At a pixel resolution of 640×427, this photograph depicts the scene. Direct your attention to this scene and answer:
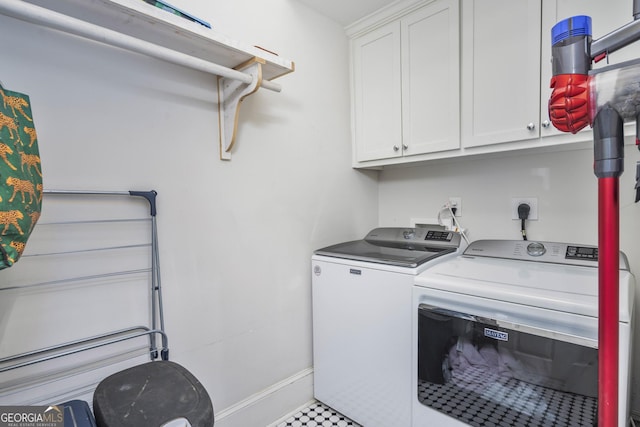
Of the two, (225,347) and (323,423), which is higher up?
(225,347)

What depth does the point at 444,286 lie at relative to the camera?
121 cm

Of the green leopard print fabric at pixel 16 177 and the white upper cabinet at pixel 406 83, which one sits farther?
the white upper cabinet at pixel 406 83

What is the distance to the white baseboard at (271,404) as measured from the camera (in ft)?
4.93

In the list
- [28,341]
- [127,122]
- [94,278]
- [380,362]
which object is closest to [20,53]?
[127,122]

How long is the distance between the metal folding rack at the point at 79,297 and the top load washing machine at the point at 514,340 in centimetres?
104

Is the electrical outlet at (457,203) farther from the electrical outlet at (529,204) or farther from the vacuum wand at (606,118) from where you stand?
the vacuum wand at (606,118)

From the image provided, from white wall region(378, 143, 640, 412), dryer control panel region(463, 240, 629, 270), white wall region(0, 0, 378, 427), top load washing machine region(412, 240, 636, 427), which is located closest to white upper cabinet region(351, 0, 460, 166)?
white wall region(0, 0, 378, 427)

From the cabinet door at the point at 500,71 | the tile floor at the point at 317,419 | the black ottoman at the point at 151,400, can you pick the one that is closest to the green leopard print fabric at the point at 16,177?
the black ottoman at the point at 151,400

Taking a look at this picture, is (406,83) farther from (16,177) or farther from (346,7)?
(16,177)

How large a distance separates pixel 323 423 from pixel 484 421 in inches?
33.6

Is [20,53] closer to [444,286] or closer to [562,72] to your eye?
A: [562,72]

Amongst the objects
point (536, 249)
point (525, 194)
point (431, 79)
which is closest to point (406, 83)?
point (431, 79)

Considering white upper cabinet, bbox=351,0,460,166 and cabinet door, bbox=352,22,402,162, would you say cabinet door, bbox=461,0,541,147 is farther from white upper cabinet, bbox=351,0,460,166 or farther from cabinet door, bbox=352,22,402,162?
cabinet door, bbox=352,22,402,162

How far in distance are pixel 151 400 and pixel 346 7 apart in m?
2.03
